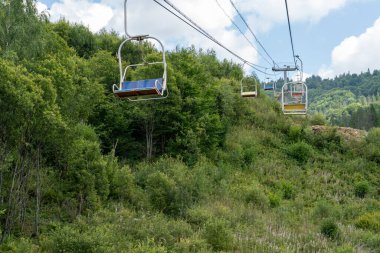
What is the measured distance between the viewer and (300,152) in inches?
1407

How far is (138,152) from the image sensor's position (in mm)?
28141

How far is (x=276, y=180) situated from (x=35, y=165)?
1895cm

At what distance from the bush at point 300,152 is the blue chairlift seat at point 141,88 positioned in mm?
27933

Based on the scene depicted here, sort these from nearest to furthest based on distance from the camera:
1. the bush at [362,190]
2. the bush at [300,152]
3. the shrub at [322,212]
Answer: the shrub at [322,212], the bush at [362,190], the bush at [300,152]

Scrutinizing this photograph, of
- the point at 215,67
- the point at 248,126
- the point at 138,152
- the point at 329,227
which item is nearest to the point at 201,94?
the point at 138,152

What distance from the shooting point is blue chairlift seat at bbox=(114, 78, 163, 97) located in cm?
914

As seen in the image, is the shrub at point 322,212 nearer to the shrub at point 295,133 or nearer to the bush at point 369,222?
the bush at point 369,222

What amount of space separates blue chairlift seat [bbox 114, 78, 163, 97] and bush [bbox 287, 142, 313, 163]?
27.9 meters

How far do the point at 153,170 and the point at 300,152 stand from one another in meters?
16.2

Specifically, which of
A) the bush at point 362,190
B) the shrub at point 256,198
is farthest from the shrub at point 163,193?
the bush at point 362,190

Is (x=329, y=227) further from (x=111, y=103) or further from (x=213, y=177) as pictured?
(x=111, y=103)

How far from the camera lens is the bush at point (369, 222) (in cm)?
2275

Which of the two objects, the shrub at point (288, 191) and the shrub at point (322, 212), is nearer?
the shrub at point (322, 212)

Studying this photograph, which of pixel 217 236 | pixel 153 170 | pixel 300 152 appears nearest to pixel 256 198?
pixel 153 170
